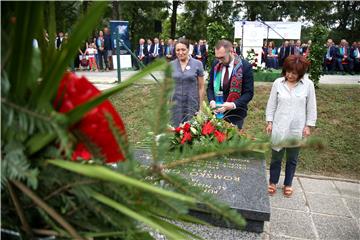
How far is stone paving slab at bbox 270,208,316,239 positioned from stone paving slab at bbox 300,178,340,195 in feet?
2.84

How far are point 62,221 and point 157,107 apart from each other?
0.80ft

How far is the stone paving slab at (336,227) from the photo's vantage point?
3340 millimetres

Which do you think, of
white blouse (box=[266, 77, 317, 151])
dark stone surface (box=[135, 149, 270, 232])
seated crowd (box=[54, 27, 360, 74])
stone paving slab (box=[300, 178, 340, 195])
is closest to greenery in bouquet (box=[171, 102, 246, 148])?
dark stone surface (box=[135, 149, 270, 232])

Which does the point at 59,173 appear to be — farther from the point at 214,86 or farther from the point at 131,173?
the point at 214,86

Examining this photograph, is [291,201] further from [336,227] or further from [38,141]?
[38,141]

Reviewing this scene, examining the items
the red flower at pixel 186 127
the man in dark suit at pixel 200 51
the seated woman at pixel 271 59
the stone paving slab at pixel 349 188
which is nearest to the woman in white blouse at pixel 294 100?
the red flower at pixel 186 127

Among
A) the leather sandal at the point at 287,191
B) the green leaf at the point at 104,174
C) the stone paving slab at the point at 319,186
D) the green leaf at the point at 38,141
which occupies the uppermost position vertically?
the green leaf at the point at 38,141

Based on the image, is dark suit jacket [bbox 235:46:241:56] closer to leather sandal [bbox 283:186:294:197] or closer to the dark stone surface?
leather sandal [bbox 283:186:294:197]

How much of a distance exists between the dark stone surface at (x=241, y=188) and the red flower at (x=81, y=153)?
1763mm

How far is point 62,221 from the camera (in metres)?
0.57

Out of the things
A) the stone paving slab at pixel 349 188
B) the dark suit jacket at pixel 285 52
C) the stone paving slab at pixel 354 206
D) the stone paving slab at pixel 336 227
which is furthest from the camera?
the dark suit jacket at pixel 285 52

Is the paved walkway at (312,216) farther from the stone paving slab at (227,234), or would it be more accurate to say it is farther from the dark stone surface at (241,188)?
the dark stone surface at (241,188)

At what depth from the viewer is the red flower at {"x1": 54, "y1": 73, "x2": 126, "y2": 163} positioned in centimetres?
52


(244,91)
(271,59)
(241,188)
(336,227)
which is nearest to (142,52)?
(271,59)
